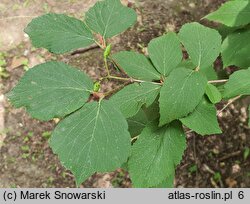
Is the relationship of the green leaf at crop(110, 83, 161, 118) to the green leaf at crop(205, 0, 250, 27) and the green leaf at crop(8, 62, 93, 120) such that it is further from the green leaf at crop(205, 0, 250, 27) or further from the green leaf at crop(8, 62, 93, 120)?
the green leaf at crop(205, 0, 250, 27)

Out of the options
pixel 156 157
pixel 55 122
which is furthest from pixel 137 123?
pixel 55 122

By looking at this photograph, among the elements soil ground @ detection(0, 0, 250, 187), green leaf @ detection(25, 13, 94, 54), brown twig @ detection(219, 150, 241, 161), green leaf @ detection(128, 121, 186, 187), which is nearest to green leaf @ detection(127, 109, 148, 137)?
green leaf @ detection(128, 121, 186, 187)

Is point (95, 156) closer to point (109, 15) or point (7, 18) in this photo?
point (109, 15)

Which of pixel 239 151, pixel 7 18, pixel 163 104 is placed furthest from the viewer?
pixel 7 18

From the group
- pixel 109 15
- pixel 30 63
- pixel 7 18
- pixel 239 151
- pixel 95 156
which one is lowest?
pixel 239 151

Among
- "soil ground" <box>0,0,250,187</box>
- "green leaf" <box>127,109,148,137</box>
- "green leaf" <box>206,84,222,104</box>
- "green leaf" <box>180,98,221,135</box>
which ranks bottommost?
"soil ground" <box>0,0,250,187</box>

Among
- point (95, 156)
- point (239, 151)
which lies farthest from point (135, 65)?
point (239, 151)

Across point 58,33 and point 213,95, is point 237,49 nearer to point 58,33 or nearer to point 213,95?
point 213,95
